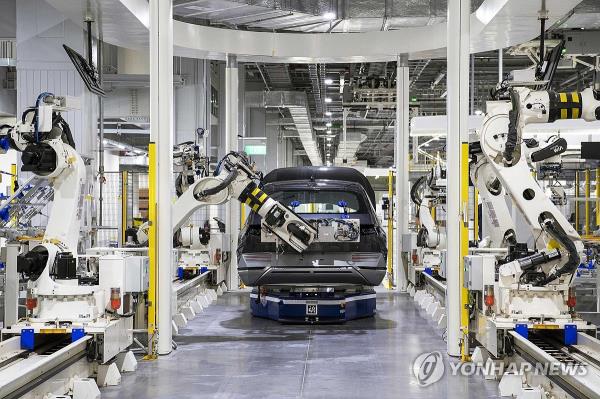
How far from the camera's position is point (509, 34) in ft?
33.4

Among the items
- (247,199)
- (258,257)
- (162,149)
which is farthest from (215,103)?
(162,149)

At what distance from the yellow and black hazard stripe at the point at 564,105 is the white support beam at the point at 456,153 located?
0.95m

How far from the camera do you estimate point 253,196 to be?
30.7 ft

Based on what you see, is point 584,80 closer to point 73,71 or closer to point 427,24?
point 427,24

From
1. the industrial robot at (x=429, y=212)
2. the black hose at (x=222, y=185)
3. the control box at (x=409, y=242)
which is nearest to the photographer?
the black hose at (x=222, y=185)

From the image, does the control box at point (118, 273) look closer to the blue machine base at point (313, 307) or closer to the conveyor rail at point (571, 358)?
the blue machine base at point (313, 307)

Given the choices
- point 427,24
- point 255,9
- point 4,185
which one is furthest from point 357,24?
point 4,185

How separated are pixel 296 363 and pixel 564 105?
136 inches

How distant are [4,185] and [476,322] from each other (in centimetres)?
1213

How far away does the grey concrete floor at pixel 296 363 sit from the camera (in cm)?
614

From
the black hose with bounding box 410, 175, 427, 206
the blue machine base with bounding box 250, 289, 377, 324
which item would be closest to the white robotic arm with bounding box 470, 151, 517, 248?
the blue machine base with bounding box 250, 289, 377, 324

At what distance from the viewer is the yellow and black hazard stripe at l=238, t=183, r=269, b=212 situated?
30.6 ft

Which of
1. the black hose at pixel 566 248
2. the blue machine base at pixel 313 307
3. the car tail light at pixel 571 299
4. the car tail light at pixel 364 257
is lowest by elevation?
the blue machine base at pixel 313 307

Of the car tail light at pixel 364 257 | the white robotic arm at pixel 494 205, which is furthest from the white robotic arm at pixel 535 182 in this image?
the car tail light at pixel 364 257
